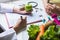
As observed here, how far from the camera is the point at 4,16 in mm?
1206

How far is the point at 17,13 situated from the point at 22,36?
27 cm

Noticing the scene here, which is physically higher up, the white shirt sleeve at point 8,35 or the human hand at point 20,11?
the human hand at point 20,11

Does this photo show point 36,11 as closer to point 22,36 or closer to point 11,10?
point 11,10

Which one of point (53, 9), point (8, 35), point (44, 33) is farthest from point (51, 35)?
point (53, 9)

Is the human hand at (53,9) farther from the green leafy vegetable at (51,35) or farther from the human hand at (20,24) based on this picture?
the green leafy vegetable at (51,35)

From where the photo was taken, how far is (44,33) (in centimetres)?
85

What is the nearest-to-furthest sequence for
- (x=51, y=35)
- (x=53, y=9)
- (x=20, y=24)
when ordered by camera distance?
(x=51, y=35), (x=20, y=24), (x=53, y=9)

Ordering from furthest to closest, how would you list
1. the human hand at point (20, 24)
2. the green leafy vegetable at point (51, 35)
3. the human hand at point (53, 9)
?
1. the human hand at point (53, 9)
2. the human hand at point (20, 24)
3. the green leafy vegetable at point (51, 35)

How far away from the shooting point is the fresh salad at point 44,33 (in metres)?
0.81

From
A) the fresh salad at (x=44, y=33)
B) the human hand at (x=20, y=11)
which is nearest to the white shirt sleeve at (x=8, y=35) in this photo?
the fresh salad at (x=44, y=33)

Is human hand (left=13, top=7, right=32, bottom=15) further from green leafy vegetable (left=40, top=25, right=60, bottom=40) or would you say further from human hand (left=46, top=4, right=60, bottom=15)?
green leafy vegetable (left=40, top=25, right=60, bottom=40)

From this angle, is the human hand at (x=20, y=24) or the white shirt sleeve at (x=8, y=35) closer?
the white shirt sleeve at (x=8, y=35)

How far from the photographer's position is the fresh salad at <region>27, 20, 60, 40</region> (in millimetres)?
813

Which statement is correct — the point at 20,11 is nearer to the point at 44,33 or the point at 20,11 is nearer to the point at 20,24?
the point at 20,24
